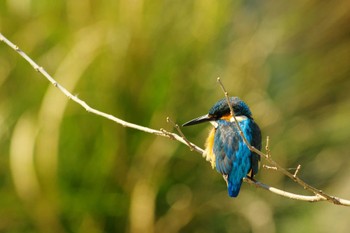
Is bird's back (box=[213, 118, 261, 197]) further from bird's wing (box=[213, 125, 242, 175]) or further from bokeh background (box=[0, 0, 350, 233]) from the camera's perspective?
bokeh background (box=[0, 0, 350, 233])

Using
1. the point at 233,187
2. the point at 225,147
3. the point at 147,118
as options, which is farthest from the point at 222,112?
the point at 147,118

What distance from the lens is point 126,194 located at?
4.29 m

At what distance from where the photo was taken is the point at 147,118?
4383mm

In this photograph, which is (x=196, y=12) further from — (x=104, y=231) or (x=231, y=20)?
(x=104, y=231)

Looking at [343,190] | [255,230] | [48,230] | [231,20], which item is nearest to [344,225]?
[343,190]

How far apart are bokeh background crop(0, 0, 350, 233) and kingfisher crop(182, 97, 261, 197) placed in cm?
122

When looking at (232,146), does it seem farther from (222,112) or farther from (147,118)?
(147,118)

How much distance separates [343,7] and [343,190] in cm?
145

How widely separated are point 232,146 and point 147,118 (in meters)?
1.50

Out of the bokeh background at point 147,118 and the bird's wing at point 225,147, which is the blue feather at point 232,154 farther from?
the bokeh background at point 147,118

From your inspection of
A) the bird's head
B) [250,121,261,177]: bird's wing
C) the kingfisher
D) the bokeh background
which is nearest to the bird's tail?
the kingfisher

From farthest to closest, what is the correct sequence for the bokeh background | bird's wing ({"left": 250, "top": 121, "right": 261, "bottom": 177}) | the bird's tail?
the bokeh background → bird's wing ({"left": 250, "top": 121, "right": 261, "bottom": 177}) → the bird's tail

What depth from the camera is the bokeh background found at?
13.9ft

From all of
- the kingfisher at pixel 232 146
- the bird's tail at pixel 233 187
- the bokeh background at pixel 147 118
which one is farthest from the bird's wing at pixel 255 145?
the bokeh background at pixel 147 118
